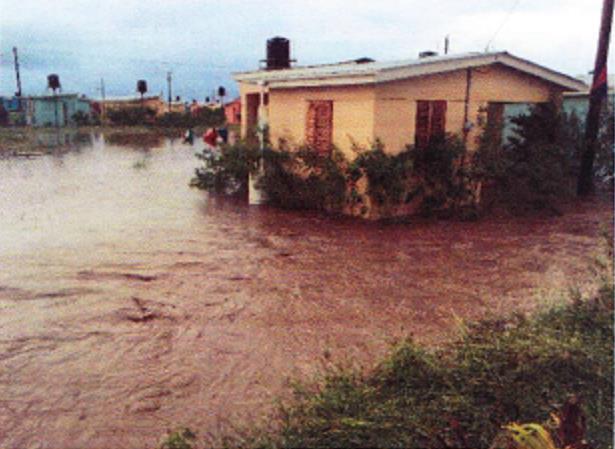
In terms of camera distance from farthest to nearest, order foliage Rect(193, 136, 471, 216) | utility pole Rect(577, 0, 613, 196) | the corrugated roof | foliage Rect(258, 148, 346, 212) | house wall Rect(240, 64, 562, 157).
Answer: utility pole Rect(577, 0, 613, 196) < foliage Rect(258, 148, 346, 212) < house wall Rect(240, 64, 562, 157) < foliage Rect(193, 136, 471, 216) < the corrugated roof

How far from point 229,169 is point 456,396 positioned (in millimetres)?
10841

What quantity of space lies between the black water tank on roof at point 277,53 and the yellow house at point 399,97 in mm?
4285

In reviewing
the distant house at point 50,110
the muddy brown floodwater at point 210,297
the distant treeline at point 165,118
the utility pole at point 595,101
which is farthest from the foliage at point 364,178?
the distant house at point 50,110

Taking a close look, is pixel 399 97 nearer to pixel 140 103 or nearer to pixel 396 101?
pixel 396 101

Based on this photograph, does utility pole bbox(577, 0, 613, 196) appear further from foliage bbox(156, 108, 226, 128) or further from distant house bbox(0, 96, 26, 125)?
distant house bbox(0, 96, 26, 125)

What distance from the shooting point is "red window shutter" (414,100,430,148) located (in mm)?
12117

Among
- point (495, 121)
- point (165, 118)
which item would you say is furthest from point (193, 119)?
point (495, 121)

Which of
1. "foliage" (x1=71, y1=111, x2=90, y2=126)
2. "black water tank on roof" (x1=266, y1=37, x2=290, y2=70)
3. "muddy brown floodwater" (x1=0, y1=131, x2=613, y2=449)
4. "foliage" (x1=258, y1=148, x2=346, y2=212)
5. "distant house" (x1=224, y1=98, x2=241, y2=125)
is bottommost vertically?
"muddy brown floodwater" (x1=0, y1=131, x2=613, y2=449)

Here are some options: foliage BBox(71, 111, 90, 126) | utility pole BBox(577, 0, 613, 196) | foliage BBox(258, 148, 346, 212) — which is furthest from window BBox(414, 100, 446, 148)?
foliage BBox(71, 111, 90, 126)

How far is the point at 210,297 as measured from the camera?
7270mm

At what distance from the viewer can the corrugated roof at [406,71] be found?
A: 36.4 feet

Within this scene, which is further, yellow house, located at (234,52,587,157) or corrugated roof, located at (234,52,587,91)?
yellow house, located at (234,52,587,157)

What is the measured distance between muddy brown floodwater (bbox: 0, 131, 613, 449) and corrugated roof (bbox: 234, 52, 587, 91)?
2.92m

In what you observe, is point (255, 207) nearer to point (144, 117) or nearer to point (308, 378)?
point (308, 378)
